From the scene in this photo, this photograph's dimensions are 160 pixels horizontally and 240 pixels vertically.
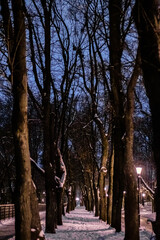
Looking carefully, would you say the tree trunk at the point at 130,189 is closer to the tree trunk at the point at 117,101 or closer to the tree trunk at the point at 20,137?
the tree trunk at the point at 117,101

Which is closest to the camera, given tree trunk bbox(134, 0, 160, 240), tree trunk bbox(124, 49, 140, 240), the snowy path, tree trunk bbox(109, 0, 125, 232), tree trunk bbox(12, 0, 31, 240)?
tree trunk bbox(134, 0, 160, 240)

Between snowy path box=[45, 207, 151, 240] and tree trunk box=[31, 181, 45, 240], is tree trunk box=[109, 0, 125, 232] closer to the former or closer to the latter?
snowy path box=[45, 207, 151, 240]

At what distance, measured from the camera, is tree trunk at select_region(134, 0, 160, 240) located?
639cm

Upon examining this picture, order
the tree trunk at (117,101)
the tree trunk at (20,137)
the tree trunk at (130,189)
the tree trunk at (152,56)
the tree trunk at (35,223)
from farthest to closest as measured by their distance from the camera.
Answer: the tree trunk at (117,101) < the tree trunk at (130,189) < the tree trunk at (35,223) < the tree trunk at (20,137) < the tree trunk at (152,56)

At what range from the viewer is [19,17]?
342 inches

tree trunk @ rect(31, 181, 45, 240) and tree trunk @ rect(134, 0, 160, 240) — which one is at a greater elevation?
tree trunk @ rect(134, 0, 160, 240)

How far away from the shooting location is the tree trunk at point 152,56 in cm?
639

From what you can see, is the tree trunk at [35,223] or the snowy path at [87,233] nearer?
the tree trunk at [35,223]

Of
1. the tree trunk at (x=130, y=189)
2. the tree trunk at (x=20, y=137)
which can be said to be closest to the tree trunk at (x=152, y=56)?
the tree trunk at (x=20, y=137)

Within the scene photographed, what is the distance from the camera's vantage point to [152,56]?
6.68m

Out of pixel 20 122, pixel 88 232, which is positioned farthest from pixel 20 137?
pixel 88 232

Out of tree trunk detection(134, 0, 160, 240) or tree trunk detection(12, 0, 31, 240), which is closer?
tree trunk detection(134, 0, 160, 240)

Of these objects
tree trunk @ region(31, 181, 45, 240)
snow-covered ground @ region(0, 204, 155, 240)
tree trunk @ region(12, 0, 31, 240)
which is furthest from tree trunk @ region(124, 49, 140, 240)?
tree trunk @ region(12, 0, 31, 240)

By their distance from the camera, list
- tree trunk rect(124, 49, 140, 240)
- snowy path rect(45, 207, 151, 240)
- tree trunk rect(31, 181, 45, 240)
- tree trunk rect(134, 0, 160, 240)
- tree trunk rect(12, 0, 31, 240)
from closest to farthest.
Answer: tree trunk rect(134, 0, 160, 240) → tree trunk rect(12, 0, 31, 240) → tree trunk rect(31, 181, 45, 240) → tree trunk rect(124, 49, 140, 240) → snowy path rect(45, 207, 151, 240)
